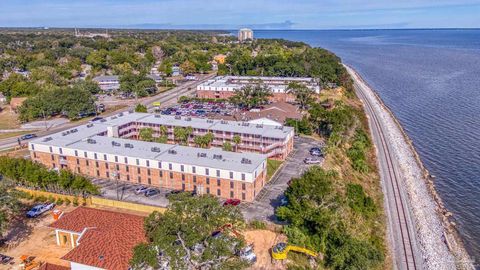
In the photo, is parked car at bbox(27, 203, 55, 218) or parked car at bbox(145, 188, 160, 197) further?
parked car at bbox(145, 188, 160, 197)

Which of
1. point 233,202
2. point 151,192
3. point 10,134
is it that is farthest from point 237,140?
point 10,134

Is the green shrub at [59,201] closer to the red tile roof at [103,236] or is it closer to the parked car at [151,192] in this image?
the red tile roof at [103,236]

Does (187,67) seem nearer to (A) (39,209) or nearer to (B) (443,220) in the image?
(A) (39,209)

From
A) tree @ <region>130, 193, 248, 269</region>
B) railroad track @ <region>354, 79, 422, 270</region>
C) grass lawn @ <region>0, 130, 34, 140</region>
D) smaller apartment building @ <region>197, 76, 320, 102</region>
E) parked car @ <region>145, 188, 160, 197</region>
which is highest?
tree @ <region>130, 193, 248, 269</region>

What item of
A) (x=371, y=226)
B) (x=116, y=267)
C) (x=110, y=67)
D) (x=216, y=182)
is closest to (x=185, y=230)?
(x=116, y=267)

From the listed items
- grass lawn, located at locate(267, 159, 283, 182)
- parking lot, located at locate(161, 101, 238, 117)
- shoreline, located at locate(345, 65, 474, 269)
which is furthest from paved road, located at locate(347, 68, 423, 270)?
parking lot, located at locate(161, 101, 238, 117)

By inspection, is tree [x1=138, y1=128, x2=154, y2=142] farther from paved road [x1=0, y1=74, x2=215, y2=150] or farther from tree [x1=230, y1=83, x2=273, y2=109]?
tree [x1=230, y1=83, x2=273, y2=109]
